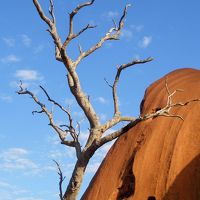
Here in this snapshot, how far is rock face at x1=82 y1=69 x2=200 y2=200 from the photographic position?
53.2 feet

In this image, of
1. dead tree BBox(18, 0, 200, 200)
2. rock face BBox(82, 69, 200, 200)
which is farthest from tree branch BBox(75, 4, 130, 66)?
rock face BBox(82, 69, 200, 200)

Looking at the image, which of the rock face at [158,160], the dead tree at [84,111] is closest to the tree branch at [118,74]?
the dead tree at [84,111]

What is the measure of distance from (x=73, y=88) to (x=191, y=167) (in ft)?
27.2

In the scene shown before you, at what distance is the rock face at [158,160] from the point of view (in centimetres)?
1622

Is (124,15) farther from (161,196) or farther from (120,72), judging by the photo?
(161,196)

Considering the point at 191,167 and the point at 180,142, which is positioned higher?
the point at 180,142

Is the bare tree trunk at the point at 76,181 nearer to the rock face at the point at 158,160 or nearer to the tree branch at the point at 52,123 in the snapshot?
the tree branch at the point at 52,123

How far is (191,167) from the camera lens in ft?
53.3

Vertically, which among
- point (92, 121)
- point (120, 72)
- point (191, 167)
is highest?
point (191, 167)

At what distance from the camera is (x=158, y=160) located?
1750cm

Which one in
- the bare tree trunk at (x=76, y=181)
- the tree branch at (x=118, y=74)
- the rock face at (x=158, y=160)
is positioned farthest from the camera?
the rock face at (x=158, y=160)

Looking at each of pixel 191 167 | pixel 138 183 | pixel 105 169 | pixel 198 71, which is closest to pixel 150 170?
pixel 138 183

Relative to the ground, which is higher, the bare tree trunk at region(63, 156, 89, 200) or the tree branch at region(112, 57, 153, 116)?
the tree branch at region(112, 57, 153, 116)

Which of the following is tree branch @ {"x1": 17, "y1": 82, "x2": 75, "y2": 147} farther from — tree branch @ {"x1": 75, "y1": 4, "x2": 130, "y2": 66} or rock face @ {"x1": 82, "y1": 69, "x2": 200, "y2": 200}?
rock face @ {"x1": 82, "y1": 69, "x2": 200, "y2": 200}
